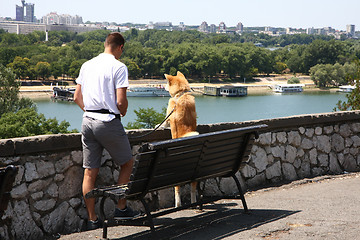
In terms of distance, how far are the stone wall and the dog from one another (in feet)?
0.92

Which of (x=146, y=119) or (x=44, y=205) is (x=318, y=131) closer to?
(x=44, y=205)

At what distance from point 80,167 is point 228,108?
63.5 m

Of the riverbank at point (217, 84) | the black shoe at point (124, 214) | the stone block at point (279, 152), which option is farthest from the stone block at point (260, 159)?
the riverbank at point (217, 84)

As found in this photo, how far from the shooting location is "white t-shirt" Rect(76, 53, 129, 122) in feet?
12.7

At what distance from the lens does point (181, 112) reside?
4609 mm

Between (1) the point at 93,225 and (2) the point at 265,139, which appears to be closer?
(1) the point at 93,225

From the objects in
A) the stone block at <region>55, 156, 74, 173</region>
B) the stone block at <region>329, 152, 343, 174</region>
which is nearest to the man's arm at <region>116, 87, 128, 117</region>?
the stone block at <region>55, 156, 74, 173</region>

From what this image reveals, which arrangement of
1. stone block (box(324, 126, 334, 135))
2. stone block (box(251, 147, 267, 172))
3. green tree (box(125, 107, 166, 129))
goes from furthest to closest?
green tree (box(125, 107, 166, 129)) → stone block (box(324, 126, 334, 135)) → stone block (box(251, 147, 267, 172))

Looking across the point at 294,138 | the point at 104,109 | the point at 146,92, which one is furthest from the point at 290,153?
the point at 146,92

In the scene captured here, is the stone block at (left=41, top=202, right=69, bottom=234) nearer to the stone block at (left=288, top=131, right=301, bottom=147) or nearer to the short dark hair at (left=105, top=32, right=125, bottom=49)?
the short dark hair at (left=105, top=32, right=125, bottom=49)

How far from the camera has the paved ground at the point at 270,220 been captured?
3.87 meters

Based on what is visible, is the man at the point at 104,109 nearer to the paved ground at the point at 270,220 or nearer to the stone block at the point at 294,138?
the paved ground at the point at 270,220

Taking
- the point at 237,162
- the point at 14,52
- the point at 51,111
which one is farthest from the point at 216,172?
the point at 14,52

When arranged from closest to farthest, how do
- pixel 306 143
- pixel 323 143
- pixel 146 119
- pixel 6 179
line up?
1. pixel 6 179
2. pixel 306 143
3. pixel 323 143
4. pixel 146 119
